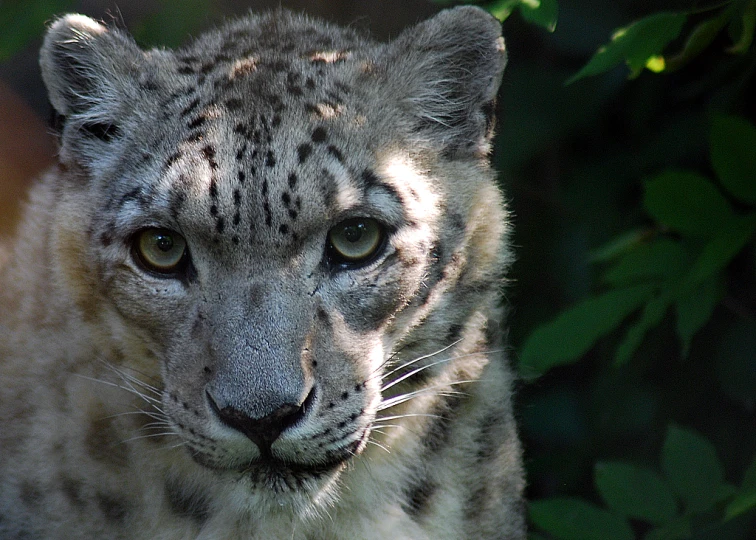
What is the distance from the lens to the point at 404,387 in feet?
11.9

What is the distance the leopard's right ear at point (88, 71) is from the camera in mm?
3693

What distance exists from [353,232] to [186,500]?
1149mm

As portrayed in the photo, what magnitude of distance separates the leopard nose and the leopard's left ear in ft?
3.95

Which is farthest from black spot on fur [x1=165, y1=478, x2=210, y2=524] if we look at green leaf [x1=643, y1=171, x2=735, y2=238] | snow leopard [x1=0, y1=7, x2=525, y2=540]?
green leaf [x1=643, y1=171, x2=735, y2=238]

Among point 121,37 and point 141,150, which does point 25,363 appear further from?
A: point 121,37

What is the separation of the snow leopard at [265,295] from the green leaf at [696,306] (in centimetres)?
74

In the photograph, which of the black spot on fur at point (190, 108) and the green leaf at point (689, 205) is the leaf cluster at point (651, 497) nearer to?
the green leaf at point (689, 205)

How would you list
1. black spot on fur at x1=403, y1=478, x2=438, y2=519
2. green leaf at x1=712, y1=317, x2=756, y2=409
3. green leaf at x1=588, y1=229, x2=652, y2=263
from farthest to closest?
1. green leaf at x1=712, y1=317, x2=756, y2=409
2. green leaf at x1=588, y1=229, x2=652, y2=263
3. black spot on fur at x1=403, y1=478, x2=438, y2=519

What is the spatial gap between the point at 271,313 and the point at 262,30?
136cm

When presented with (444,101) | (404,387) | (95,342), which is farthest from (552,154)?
(95,342)

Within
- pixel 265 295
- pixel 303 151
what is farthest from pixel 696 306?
pixel 265 295

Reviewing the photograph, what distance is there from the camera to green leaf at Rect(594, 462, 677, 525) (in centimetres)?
398

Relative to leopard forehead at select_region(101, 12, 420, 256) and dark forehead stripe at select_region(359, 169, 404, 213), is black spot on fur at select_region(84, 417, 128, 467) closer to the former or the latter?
leopard forehead at select_region(101, 12, 420, 256)

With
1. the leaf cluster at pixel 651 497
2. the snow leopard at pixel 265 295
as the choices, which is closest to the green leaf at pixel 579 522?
the leaf cluster at pixel 651 497
